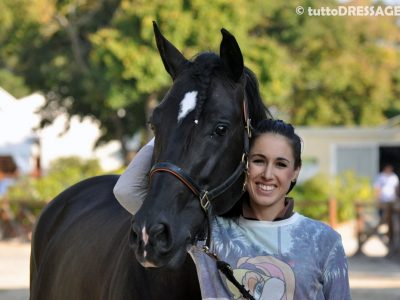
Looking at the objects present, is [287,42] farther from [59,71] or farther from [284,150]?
[284,150]

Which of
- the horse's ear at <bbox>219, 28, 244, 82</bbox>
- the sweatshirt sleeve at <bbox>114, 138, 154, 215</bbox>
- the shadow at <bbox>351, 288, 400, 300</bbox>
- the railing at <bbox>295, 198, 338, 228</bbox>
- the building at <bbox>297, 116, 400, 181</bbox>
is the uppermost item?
the building at <bbox>297, 116, 400, 181</bbox>

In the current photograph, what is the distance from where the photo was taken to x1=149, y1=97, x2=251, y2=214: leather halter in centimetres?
287

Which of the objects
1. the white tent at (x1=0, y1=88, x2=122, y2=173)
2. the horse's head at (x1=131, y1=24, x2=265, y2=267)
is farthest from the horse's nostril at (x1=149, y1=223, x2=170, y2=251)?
the white tent at (x1=0, y1=88, x2=122, y2=173)

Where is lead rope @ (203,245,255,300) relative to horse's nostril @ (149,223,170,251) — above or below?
below

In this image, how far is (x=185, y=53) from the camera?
20656 millimetres

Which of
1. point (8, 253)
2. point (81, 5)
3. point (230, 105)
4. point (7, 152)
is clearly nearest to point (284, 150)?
point (230, 105)

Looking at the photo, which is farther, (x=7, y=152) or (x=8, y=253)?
(x=7, y=152)

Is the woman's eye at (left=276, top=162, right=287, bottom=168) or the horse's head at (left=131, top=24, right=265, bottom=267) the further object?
the woman's eye at (left=276, top=162, right=287, bottom=168)

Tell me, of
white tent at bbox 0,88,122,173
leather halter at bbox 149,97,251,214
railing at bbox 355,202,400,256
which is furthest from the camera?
white tent at bbox 0,88,122,173

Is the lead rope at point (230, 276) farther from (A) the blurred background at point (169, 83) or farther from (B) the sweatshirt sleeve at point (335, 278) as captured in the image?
(A) the blurred background at point (169, 83)

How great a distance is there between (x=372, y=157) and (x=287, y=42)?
5127 mm

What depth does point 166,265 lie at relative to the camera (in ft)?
9.13

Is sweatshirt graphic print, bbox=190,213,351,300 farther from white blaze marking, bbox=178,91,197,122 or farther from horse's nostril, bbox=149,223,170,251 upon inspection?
white blaze marking, bbox=178,91,197,122

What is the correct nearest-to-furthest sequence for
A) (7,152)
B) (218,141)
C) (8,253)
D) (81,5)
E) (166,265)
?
1. (166,265)
2. (218,141)
3. (8,253)
4. (81,5)
5. (7,152)
